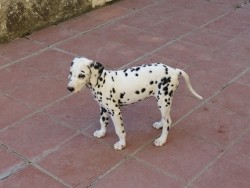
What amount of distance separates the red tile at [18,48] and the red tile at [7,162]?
1.92 meters

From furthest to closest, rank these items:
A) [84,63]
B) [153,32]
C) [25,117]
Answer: [153,32] < [25,117] < [84,63]

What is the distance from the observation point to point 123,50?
17.9ft

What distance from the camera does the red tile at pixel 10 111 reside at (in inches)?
161

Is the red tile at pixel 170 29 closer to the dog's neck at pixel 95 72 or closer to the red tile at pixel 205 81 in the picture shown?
the red tile at pixel 205 81

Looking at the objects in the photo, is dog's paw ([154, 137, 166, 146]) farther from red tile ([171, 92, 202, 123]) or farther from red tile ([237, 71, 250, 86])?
red tile ([237, 71, 250, 86])

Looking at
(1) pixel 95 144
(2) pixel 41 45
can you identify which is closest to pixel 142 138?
(1) pixel 95 144

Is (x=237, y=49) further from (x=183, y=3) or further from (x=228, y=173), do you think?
(x=228, y=173)

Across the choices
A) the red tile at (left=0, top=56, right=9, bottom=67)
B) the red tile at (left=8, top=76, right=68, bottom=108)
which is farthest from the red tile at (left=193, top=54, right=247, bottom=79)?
the red tile at (left=0, top=56, right=9, bottom=67)

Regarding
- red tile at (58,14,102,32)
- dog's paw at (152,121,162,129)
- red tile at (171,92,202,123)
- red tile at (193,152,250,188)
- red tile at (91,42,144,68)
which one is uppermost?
red tile at (58,14,102,32)

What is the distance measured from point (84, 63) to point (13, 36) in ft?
9.63

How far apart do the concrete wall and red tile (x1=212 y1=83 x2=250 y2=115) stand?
9.82 ft

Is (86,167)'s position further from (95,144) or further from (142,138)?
(142,138)

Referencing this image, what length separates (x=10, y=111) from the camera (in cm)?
423

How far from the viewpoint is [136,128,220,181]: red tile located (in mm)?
3414
